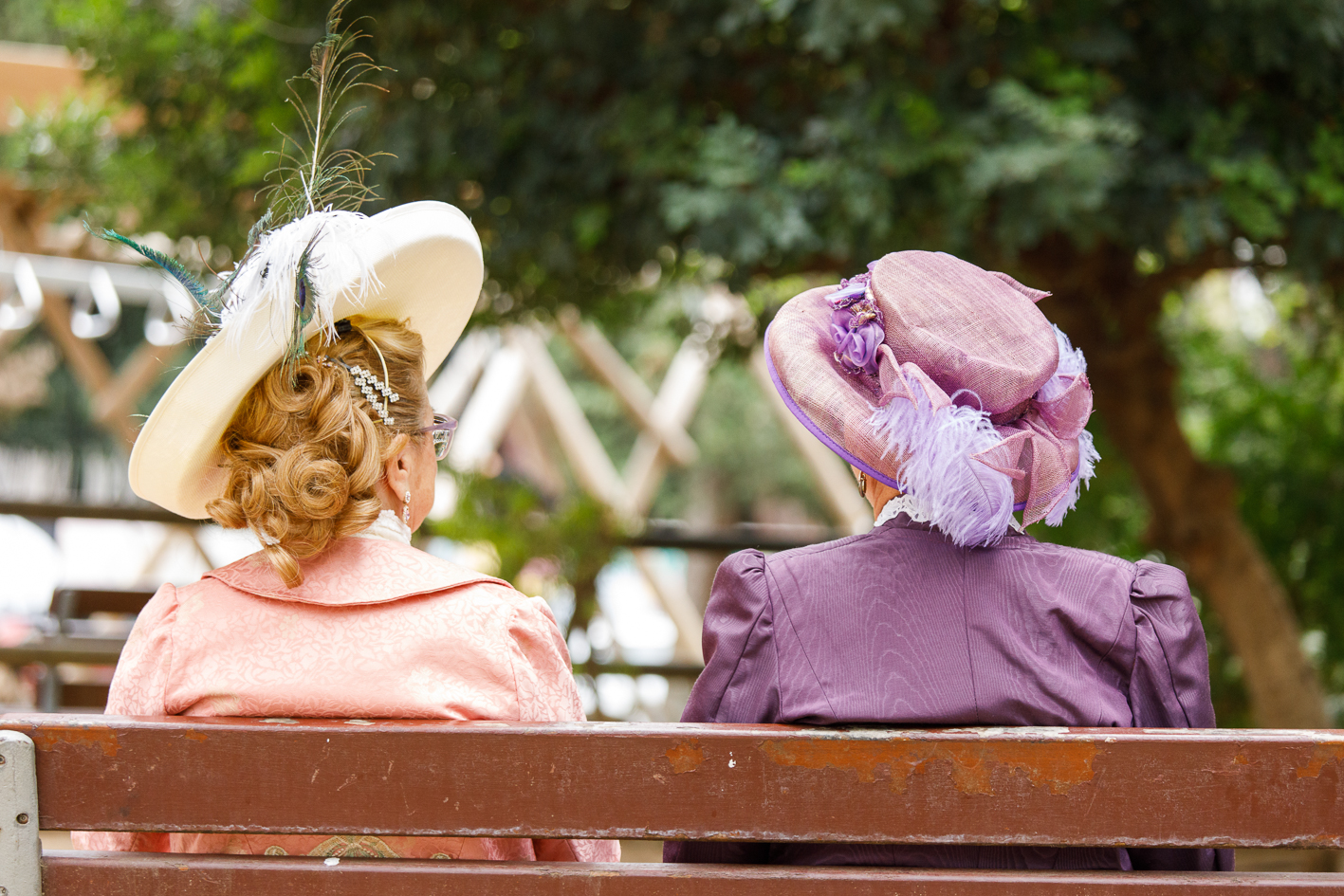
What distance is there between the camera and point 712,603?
1500mm

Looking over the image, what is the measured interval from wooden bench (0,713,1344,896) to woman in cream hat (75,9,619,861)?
0.16 metres

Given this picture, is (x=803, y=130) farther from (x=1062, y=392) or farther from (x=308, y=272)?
(x=308, y=272)

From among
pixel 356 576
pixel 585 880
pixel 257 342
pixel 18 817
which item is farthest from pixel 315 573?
pixel 585 880

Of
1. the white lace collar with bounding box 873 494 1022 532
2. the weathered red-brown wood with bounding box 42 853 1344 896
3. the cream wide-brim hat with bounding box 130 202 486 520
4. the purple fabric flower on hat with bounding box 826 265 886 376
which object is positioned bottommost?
the weathered red-brown wood with bounding box 42 853 1344 896

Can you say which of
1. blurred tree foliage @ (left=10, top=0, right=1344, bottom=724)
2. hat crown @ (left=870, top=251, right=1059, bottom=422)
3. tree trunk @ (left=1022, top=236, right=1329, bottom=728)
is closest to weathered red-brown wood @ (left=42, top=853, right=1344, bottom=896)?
hat crown @ (left=870, top=251, right=1059, bottom=422)

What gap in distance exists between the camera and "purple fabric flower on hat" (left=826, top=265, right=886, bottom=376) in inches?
58.1

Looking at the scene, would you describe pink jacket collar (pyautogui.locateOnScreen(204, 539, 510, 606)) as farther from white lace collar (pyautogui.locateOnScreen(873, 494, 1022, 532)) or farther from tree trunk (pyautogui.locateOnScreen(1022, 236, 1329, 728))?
tree trunk (pyautogui.locateOnScreen(1022, 236, 1329, 728))

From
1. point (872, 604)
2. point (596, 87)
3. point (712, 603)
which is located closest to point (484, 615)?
point (712, 603)

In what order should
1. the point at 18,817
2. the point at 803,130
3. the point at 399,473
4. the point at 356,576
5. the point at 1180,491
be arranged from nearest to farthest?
the point at 18,817
the point at 356,576
the point at 399,473
the point at 803,130
the point at 1180,491

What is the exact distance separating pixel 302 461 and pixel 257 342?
0.51 ft

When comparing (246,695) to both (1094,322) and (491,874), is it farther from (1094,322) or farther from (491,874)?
(1094,322)

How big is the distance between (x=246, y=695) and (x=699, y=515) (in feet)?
43.9

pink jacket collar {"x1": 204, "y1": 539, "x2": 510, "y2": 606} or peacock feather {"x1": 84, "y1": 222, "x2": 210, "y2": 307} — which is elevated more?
peacock feather {"x1": 84, "y1": 222, "x2": 210, "y2": 307}

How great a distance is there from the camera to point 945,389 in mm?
1458
